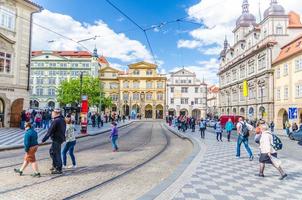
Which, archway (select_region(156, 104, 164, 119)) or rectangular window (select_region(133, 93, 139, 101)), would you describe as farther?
rectangular window (select_region(133, 93, 139, 101))

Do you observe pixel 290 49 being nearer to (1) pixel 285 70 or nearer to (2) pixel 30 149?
(1) pixel 285 70

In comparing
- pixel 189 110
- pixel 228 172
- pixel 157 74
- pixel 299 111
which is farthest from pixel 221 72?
pixel 228 172

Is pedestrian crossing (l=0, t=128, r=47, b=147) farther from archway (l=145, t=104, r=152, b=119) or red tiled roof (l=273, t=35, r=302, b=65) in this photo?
archway (l=145, t=104, r=152, b=119)

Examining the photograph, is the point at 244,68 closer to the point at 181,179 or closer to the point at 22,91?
the point at 22,91

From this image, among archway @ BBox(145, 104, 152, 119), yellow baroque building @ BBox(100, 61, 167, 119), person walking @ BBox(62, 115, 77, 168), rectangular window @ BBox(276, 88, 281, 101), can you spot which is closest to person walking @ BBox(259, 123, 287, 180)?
person walking @ BBox(62, 115, 77, 168)

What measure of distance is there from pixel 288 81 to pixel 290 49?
4.93 m

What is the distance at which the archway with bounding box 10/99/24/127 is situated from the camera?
26.4 meters

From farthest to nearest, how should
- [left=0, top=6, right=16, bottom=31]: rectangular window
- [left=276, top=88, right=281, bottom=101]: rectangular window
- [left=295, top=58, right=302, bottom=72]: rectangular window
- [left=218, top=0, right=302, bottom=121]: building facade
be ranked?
[left=218, top=0, right=302, bottom=121]: building facade < [left=276, top=88, right=281, bottom=101]: rectangular window < [left=295, top=58, right=302, bottom=72]: rectangular window < [left=0, top=6, right=16, bottom=31]: rectangular window

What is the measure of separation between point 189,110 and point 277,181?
73871mm

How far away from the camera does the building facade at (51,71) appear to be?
80.4 m

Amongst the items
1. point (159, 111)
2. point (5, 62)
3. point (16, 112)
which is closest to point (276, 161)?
point (16, 112)

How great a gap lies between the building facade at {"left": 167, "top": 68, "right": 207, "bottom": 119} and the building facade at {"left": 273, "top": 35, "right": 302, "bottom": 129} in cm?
3746

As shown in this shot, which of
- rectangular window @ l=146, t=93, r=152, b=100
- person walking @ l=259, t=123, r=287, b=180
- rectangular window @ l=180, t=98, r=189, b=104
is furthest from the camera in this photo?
rectangular window @ l=146, t=93, r=152, b=100

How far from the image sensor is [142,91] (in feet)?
278
